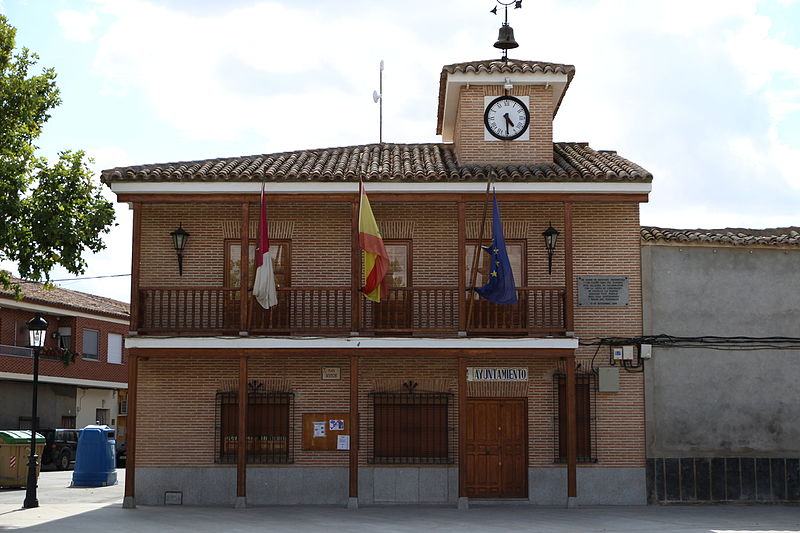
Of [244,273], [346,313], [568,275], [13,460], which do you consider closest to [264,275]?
[244,273]

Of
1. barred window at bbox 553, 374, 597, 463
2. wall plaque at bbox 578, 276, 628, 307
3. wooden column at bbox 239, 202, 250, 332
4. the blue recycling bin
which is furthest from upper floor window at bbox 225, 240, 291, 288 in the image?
the blue recycling bin

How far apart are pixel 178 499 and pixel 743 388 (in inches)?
413

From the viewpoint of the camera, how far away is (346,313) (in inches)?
741

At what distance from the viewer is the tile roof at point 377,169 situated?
18.2 meters

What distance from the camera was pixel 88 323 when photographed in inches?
1543

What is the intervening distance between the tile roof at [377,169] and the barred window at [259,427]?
4059 millimetres

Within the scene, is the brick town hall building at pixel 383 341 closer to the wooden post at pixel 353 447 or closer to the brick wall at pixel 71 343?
the wooden post at pixel 353 447

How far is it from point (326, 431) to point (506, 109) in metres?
7.20

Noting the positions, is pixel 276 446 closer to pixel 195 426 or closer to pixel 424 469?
pixel 195 426

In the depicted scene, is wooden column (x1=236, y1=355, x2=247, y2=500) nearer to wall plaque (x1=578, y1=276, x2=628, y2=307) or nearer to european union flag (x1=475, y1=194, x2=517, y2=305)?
european union flag (x1=475, y1=194, x2=517, y2=305)

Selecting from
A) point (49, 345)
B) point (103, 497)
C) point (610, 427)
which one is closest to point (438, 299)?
point (610, 427)

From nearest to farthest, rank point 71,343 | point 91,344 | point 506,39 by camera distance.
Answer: point 506,39, point 71,343, point 91,344

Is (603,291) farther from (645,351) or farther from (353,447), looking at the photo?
(353,447)

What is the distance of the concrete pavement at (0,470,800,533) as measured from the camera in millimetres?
15273
